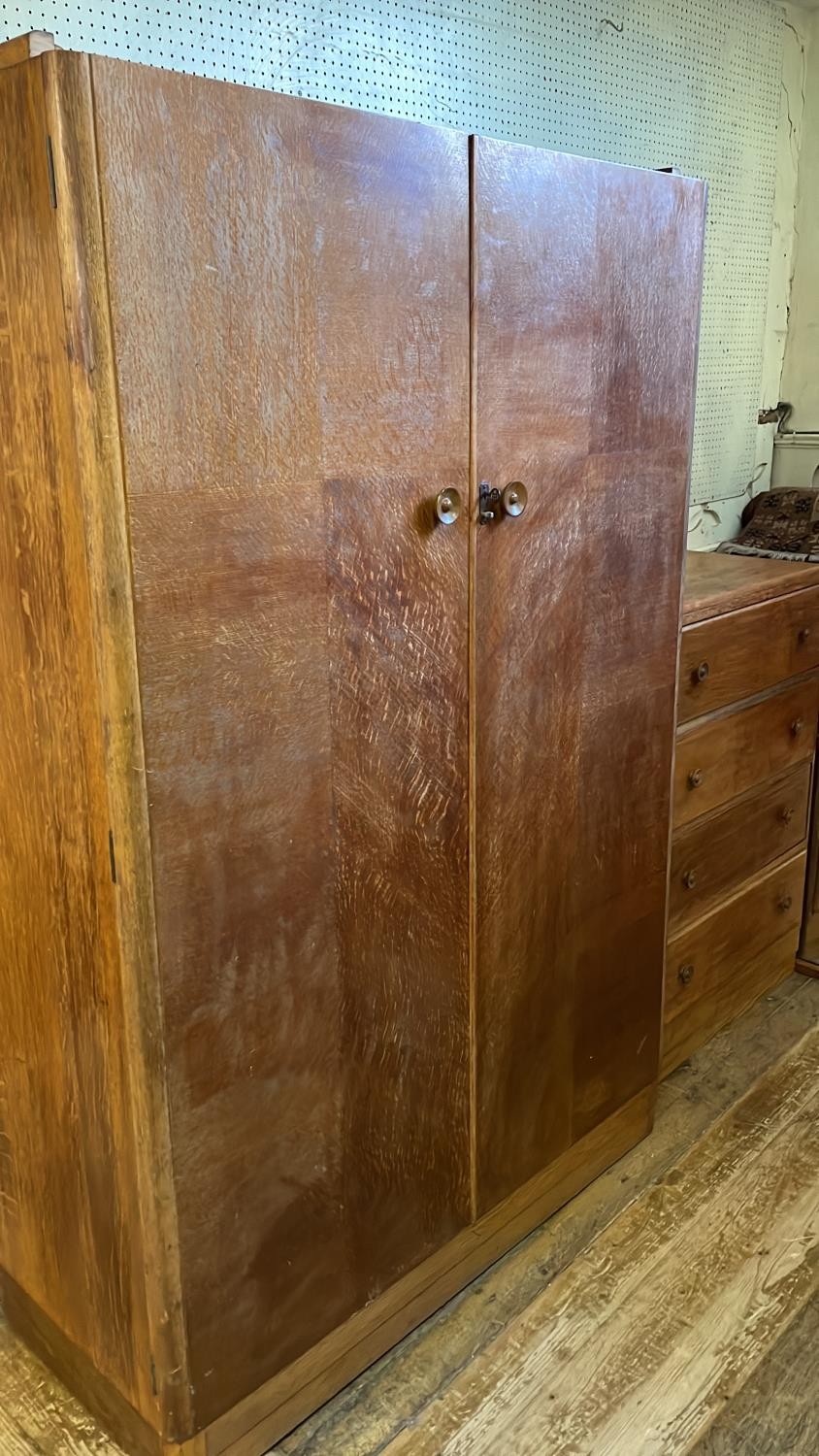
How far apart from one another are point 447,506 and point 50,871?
24.1 inches

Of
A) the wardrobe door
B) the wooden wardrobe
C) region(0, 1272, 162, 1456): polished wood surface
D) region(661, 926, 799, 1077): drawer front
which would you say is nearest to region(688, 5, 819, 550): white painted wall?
region(661, 926, 799, 1077): drawer front

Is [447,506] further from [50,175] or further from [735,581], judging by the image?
[735,581]

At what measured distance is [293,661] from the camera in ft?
3.95

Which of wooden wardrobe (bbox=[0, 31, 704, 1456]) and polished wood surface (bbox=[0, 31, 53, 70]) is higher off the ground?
polished wood surface (bbox=[0, 31, 53, 70])

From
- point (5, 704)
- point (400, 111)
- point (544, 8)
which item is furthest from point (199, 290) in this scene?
point (544, 8)

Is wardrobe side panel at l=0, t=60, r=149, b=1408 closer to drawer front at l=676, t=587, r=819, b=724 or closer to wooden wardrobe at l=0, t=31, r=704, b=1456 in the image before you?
wooden wardrobe at l=0, t=31, r=704, b=1456

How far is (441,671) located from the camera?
1.37 meters

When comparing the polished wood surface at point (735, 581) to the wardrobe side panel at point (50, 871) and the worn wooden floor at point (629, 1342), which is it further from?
the wardrobe side panel at point (50, 871)

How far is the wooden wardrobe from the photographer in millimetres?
1032

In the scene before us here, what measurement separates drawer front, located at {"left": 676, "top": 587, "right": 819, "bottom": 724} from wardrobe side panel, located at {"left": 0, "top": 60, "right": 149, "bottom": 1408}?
106cm

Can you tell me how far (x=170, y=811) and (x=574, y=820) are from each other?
Answer: 0.71 m

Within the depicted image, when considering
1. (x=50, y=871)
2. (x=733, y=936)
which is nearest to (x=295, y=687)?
(x=50, y=871)

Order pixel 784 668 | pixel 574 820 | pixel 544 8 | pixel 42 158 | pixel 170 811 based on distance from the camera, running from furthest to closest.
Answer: pixel 784 668 → pixel 544 8 → pixel 574 820 → pixel 170 811 → pixel 42 158

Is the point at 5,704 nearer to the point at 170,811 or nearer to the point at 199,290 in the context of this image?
the point at 170,811
